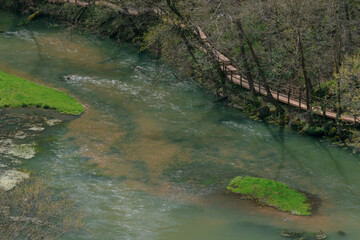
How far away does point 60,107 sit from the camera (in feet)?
119

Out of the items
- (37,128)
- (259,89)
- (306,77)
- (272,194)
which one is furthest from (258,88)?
(37,128)

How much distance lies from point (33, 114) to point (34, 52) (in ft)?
35.7

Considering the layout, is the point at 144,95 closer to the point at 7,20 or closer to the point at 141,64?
the point at 141,64

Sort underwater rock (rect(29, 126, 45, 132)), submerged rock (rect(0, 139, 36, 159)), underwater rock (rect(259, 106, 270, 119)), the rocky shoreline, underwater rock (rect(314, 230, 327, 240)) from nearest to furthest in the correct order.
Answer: underwater rock (rect(314, 230, 327, 240))
the rocky shoreline
submerged rock (rect(0, 139, 36, 159))
underwater rock (rect(29, 126, 45, 132))
underwater rock (rect(259, 106, 270, 119))

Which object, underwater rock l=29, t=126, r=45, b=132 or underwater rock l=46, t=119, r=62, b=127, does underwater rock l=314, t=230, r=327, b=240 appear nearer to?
underwater rock l=29, t=126, r=45, b=132

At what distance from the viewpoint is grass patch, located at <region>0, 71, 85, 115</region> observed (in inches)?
1432

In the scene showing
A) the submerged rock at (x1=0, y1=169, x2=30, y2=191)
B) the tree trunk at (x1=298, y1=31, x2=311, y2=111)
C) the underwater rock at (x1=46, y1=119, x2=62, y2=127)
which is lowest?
the submerged rock at (x1=0, y1=169, x2=30, y2=191)

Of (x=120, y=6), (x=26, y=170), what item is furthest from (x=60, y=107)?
(x=120, y=6)

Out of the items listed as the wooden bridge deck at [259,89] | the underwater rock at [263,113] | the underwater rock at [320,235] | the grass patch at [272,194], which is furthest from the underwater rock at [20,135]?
the underwater rock at [320,235]

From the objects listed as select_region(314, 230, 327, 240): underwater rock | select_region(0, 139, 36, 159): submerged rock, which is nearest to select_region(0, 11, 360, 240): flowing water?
select_region(314, 230, 327, 240): underwater rock

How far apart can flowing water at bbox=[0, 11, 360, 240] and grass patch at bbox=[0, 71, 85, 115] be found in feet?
3.23

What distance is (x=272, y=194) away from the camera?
2780cm

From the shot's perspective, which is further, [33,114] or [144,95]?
[144,95]

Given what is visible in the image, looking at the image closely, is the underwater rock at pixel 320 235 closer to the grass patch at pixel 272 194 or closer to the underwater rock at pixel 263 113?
the grass patch at pixel 272 194
